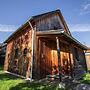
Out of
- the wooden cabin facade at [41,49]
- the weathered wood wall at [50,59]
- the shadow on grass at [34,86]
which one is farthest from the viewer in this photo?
the weathered wood wall at [50,59]

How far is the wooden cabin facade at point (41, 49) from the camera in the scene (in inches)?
490

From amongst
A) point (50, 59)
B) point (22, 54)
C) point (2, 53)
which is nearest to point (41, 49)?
point (50, 59)

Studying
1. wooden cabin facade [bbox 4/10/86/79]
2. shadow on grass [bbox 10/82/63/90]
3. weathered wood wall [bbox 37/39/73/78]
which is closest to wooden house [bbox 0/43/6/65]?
wooden cabin facade [bbox 4/10/86/79]

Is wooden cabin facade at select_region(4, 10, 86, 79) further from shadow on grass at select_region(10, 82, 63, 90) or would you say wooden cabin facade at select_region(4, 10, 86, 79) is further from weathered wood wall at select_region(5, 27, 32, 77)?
shadow on grass at select_region(10, 82, 63, 90)

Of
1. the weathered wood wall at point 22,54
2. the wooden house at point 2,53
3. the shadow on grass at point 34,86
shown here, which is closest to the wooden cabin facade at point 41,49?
the weathered wood wall at point 22,54

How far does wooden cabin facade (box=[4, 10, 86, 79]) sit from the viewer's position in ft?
40.8

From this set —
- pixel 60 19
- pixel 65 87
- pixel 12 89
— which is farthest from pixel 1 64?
pixel 65 87

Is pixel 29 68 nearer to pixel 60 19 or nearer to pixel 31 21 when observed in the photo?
pixel 31 21

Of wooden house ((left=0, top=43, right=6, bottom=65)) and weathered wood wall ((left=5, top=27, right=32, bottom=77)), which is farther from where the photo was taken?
wooden house ((left=0, top=43, right=6, bottom=65))

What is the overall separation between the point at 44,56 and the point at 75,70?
14.5 ft

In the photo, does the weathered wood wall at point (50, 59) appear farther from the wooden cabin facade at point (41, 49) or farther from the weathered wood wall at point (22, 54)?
the weathered wood wall at point (22, 54)

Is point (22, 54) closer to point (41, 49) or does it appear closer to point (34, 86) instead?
point (41, 49)

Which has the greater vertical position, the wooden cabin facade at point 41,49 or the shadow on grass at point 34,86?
the wooden cabin facade at point 41,49

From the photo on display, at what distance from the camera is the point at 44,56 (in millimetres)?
13227
